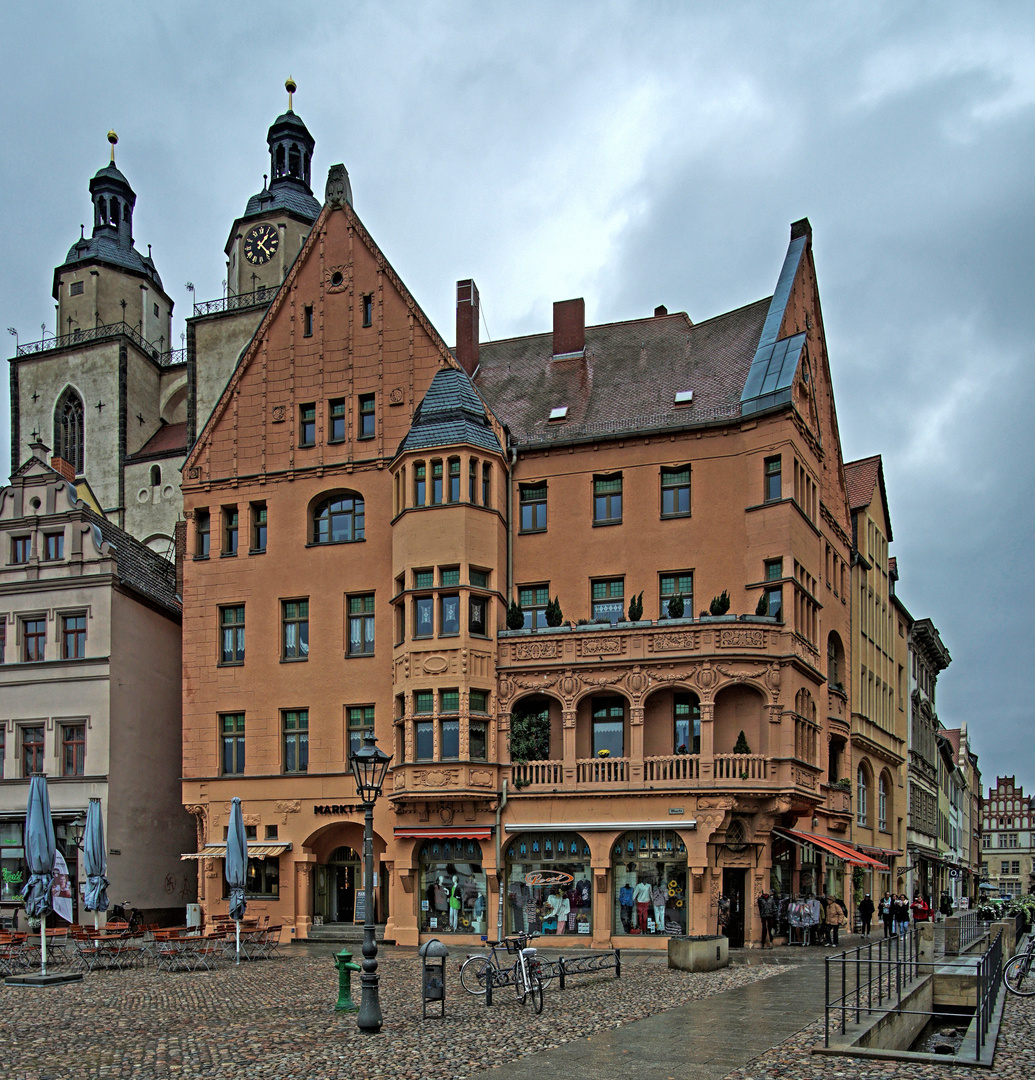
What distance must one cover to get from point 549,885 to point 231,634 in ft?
43.4

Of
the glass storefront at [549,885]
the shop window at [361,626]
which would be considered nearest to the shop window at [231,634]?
the shop window at [361,626]

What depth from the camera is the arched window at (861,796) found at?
4778cm

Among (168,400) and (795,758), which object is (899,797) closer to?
(795,758)

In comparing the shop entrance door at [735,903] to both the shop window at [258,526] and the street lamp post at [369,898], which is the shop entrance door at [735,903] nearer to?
the street lamp post at [369,898]

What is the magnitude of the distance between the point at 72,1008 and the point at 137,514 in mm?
49223

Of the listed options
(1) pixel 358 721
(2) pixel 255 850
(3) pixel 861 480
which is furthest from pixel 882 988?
(3) pixel 861 480

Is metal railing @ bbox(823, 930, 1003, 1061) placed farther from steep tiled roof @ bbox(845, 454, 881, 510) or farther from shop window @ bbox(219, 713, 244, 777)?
steep tiled roof @ bbox(845, 454, 881, 510)

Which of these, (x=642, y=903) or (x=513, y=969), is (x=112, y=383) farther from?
(x=513, y=969)

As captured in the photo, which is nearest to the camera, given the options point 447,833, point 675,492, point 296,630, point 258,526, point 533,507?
point 447,833

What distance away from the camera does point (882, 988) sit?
66.7ft

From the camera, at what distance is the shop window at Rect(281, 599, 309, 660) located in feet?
130

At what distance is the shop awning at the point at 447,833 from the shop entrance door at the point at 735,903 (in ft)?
21.7

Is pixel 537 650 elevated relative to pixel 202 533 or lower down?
lower down

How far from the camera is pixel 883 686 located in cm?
5431
